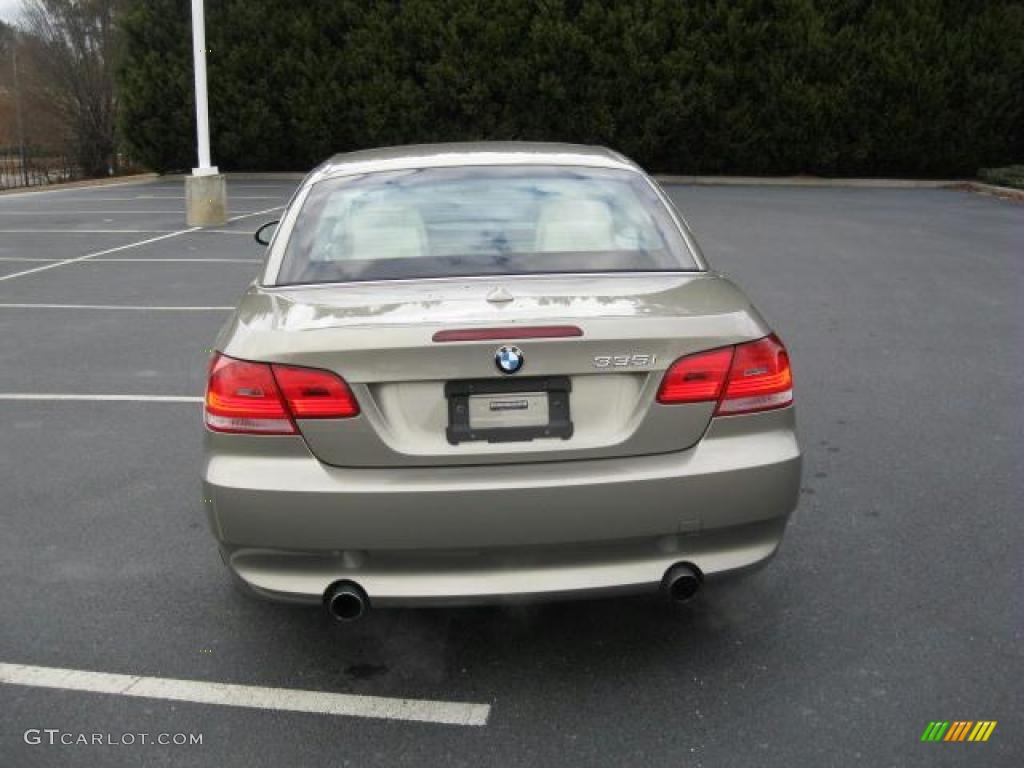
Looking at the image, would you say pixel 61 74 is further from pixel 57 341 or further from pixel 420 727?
pixel 420 727

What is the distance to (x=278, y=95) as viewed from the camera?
27.7 metres

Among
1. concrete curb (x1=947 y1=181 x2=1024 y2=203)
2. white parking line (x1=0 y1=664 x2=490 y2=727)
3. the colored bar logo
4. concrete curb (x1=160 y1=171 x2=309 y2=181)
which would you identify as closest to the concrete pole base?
concrete curb (x1=160 y1=171 x2=309 y2=181)

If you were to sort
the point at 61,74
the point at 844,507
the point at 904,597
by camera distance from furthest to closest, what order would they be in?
the point at 61,74
the point at 844,507
the point at 904,597

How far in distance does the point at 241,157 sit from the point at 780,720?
2764 cm

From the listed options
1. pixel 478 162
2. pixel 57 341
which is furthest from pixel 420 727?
pixel 57 341

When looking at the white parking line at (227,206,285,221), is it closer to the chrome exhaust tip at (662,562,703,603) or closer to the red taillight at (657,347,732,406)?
the red taillight at (657,347,732,406)

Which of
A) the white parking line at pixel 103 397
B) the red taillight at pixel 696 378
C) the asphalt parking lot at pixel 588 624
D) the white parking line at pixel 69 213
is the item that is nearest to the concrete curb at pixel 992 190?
the asphalt parking lot at pixel 588 624

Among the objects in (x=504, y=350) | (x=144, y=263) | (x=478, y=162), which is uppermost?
(x=478, y=162)

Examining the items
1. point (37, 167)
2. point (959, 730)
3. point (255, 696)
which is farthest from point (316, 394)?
point (37, 167)

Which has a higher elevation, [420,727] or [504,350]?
[504,350]

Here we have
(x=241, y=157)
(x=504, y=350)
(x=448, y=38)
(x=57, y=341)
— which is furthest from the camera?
(x=241, y=157)

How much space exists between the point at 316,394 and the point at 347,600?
0.59 meters

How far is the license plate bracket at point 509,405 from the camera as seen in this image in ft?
10.3

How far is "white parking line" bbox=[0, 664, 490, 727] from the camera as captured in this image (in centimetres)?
325
